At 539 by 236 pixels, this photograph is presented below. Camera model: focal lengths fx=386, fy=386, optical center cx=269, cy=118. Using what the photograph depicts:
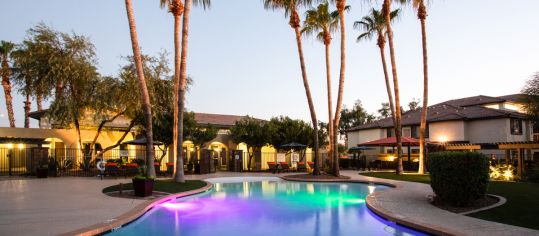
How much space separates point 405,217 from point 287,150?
23.0 meters

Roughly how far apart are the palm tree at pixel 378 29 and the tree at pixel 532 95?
6.99m

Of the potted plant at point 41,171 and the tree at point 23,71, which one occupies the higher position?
the tree at point 23,71

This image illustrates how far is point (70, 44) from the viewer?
74.5 feet

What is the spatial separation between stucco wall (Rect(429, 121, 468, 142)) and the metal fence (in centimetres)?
2263

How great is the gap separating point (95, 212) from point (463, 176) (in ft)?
30.3

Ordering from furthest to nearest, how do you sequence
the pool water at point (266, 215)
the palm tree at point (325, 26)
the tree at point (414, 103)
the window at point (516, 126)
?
1. the tree at point (414, 103)
2. the window at point (516, 126)
3. the palm tree at point (325, 26)
4. the pool water at point (266, 215)

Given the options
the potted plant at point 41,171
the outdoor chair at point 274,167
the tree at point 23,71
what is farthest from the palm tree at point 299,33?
the potted plant at point 41,171

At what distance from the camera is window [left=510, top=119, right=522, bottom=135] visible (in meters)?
29.2

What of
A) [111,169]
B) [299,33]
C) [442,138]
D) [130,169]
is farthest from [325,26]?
[442,138]

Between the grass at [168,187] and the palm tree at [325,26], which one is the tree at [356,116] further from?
the grass at [168,187]

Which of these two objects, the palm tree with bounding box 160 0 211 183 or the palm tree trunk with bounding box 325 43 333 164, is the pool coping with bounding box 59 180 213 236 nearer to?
the palm tree with bounding box 160 0 211 183

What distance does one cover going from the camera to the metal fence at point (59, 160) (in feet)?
70.2

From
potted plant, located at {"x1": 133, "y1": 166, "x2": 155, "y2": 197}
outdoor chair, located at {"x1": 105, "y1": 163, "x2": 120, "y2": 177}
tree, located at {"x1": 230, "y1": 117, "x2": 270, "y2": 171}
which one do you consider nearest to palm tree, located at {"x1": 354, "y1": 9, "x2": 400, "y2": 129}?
tree, located at {"x1": 230, "y1": 117, "x2": 270, "y2": 171}

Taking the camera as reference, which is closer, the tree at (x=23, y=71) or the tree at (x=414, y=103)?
the tree at (x=23, y=71)
